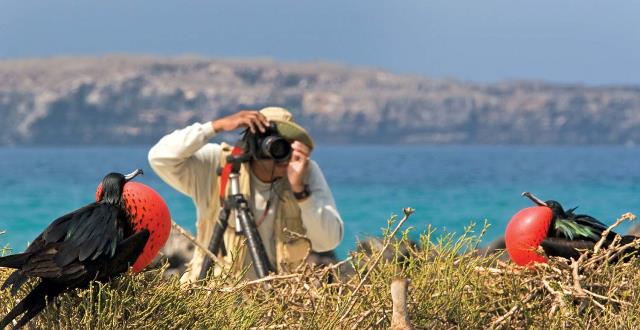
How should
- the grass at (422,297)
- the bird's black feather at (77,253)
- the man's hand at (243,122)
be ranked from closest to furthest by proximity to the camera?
the bird's black feather at (77,253) < the grass at (422,297) < the man's hand at (243,122)

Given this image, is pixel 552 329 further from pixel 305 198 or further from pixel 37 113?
pixel 37 113

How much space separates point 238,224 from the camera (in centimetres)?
453

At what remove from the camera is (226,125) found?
4484 millimetres

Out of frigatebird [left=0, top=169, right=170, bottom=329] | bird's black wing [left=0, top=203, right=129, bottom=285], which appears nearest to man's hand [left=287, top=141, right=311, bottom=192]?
frigatebird [left=0, top=169, right=170, bottom=329]

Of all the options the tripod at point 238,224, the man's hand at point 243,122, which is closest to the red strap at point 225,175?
the tripod at point 238,224

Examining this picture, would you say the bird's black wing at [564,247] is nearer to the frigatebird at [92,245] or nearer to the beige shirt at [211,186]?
the frigatebird at [92,245]

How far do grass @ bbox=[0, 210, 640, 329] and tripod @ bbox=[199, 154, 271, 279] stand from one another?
3.48ft

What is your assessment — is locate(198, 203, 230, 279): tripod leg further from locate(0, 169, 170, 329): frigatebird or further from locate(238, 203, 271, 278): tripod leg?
locate(0, 169, 170, 329): frigatebird

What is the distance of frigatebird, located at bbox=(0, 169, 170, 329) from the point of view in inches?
104

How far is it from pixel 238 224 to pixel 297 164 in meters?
0.37

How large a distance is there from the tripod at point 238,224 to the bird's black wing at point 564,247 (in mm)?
1359

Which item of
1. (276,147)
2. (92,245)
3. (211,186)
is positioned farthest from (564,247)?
(211,186)

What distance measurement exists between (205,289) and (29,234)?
33687 mm

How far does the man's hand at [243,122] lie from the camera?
14.8ft
